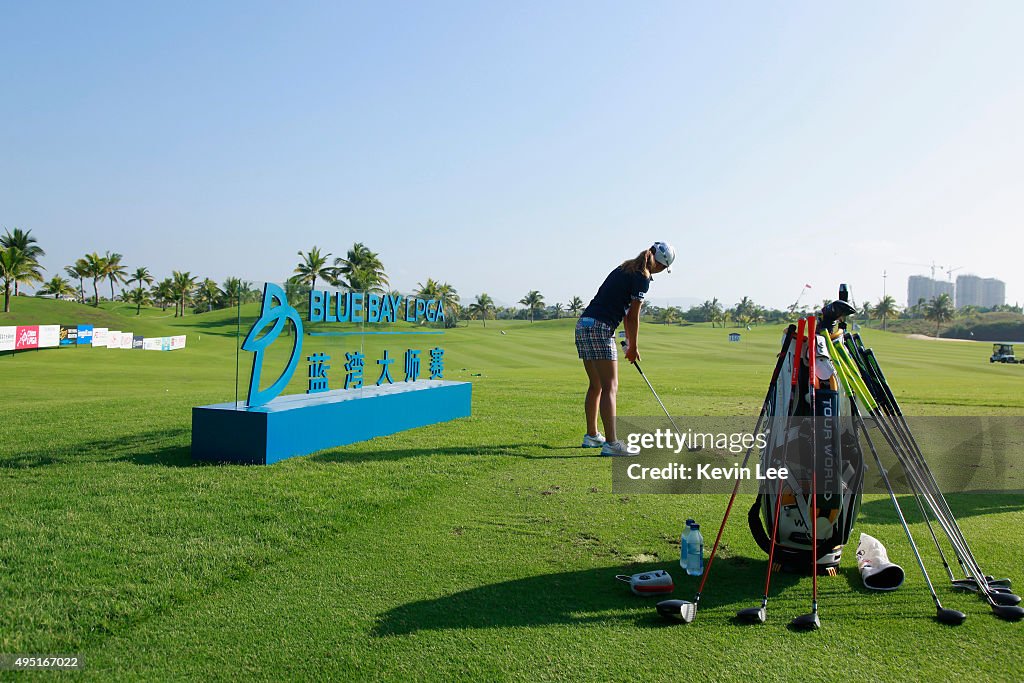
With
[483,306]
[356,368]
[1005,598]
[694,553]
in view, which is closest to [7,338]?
[356,368]

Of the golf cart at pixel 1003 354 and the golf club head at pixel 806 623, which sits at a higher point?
the golf cart at pixel 1003 354

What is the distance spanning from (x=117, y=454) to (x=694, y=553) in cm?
619

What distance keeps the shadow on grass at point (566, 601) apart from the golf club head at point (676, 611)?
0.22 ft

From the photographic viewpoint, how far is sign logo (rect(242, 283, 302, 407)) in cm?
761

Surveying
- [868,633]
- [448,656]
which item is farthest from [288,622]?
[868,633]

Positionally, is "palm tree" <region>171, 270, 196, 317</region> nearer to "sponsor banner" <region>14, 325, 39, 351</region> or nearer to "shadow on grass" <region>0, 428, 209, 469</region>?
"sponsor banner" <region>14, 325, 39, 351</region>

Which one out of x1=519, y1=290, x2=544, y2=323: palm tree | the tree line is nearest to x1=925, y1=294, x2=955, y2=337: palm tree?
the tree line

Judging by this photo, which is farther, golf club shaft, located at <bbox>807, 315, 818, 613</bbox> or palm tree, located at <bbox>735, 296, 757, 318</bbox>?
palm tree, located at <bbox>735, 296, 757, 318</bbox>

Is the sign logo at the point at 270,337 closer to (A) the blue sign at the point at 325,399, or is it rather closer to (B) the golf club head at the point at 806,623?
(A) the blue sign at the point at 325,399

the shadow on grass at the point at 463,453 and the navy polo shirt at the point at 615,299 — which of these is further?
the navy polo shirt at the point at 615,299

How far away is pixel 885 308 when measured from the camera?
4427 inches

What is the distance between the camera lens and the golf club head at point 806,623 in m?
3.50

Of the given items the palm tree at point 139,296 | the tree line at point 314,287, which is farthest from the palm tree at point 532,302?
the palm tree at point 139,296

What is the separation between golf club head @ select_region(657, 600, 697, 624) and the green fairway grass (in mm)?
62
